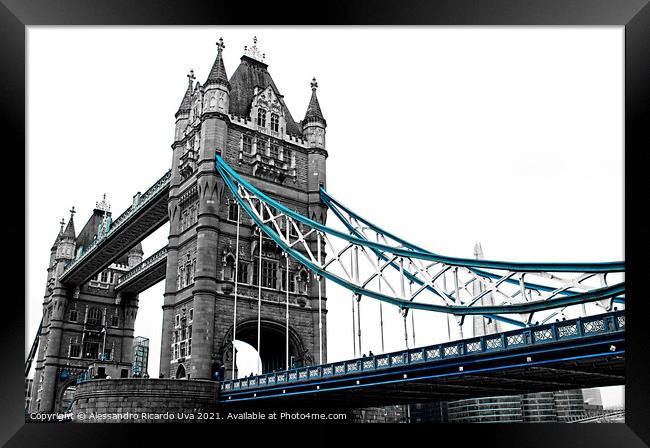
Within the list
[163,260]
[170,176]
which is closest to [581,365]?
[170,176]

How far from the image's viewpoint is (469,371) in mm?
18719

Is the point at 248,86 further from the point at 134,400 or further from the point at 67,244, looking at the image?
the point at 67,244

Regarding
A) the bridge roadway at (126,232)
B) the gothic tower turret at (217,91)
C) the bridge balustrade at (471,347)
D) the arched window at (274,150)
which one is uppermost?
the gothic tower turret at (217,91)

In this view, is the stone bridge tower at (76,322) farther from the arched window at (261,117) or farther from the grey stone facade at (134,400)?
the grey stone facade at (134,400)

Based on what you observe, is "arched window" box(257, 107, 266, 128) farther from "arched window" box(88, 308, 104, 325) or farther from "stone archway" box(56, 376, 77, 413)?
"stone archway" box(56, 376, 77, 413)

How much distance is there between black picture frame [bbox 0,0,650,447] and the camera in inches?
593

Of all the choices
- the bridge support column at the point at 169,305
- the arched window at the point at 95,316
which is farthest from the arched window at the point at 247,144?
the arched window at the point at 95,316

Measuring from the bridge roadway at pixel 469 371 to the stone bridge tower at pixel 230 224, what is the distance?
19.9 feet

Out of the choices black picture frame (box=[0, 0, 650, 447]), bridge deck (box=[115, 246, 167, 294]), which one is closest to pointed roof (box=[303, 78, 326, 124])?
bridge deck (box=[115, 246, 167, 294])

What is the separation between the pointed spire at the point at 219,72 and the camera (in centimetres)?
3856

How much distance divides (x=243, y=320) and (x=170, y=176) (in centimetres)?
1228

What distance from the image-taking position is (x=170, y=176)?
41.6m

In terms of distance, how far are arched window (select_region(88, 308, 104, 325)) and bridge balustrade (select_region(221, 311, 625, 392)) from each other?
127ft
